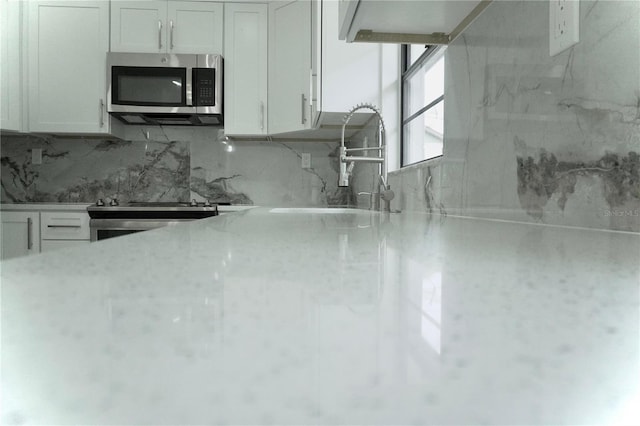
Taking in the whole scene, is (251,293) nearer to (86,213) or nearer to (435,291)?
(435,291)

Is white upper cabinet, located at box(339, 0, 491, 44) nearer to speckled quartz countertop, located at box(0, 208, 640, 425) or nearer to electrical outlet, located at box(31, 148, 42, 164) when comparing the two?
speckled quartz countertop, located at box(0, 208, 640, 425)

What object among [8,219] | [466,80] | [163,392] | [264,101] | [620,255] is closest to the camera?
[163,392]

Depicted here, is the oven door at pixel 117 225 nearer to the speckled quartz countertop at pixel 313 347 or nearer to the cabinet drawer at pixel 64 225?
the cabinet drawer at pixel 64 225

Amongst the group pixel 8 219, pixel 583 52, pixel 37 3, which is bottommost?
pixel 8 219

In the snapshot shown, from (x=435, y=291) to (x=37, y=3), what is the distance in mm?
3878

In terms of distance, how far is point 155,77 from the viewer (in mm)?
3172

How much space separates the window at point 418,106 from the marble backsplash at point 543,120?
67cm

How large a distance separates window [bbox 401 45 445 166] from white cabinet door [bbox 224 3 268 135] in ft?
3.78

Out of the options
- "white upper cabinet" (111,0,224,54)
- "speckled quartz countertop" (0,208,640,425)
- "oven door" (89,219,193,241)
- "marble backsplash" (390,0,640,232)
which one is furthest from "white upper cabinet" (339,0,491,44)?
"white upper cabinet" (111,0,224,54)

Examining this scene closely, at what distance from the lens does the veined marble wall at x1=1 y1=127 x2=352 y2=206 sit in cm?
359

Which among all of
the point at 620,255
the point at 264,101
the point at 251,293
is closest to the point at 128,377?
the point at 251,293

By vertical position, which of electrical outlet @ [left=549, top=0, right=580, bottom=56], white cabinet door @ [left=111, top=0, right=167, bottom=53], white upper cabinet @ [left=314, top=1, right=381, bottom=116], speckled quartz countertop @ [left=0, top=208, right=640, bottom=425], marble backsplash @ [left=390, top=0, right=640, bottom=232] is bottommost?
speckled quartz countertop @ [left=0, top=208, right=640, bottom=425]

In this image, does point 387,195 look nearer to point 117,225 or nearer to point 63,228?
point 117,225

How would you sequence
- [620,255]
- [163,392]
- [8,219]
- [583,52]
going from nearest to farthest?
[163,392]
[620,255]
[583,52]
[8,219]
